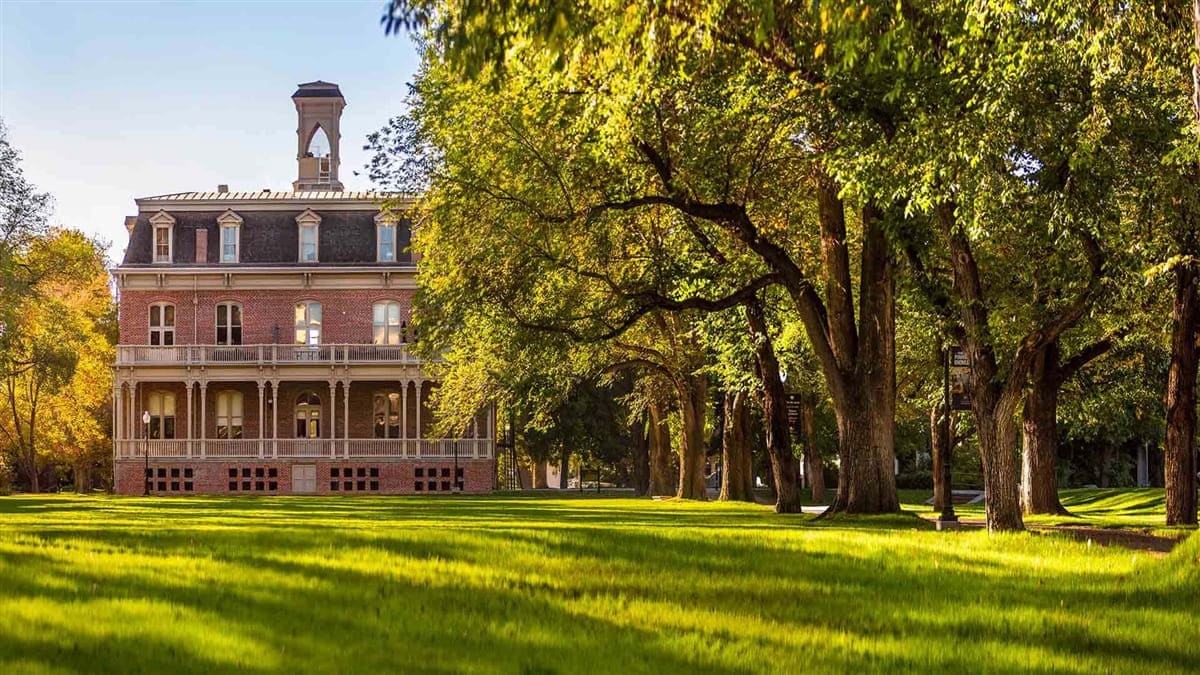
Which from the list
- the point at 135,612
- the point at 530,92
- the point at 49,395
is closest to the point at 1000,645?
the point at 135,612

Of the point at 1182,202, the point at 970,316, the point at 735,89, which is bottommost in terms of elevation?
the point at 970,316

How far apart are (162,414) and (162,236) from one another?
25.5 ft

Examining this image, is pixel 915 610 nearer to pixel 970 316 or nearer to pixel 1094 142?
pixel 1094 142

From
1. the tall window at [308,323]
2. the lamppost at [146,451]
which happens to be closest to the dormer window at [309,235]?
the tall window at [308,323]

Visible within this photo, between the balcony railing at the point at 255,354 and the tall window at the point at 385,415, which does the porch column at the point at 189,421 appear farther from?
the tall window at the point at 385,415

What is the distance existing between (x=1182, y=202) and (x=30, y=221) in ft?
112

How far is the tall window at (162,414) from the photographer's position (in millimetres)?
66375

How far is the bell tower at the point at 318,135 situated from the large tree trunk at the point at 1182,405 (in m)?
50.5

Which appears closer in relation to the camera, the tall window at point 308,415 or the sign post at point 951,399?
the sign post at point 951,399

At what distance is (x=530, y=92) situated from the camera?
2281 cm

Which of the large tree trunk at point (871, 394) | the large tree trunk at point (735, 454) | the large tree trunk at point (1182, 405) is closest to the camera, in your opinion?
the large tree trunk at point (1182, 405)

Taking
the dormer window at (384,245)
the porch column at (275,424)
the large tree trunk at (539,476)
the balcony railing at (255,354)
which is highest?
A: the dormer window at (384,245)

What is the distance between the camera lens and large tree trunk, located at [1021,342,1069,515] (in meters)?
31.1

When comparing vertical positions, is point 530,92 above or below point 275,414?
above
